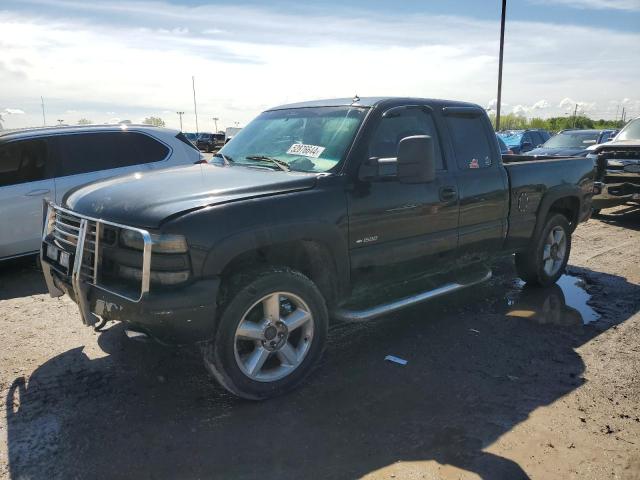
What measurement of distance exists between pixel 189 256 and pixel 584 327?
12.4 ft

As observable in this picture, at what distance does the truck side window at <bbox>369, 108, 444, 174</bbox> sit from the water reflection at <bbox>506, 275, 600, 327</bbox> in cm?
184

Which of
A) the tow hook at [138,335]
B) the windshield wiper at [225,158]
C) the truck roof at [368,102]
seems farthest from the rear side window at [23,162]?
the tow hook at [138,335]

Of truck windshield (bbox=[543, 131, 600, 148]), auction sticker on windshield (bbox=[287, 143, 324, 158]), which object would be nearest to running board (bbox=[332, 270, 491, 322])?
auction sticker on windshield (bbox=[287, 143, 324, 158])

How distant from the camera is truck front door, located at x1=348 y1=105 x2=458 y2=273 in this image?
13.0ft

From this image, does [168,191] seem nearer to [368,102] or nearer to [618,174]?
[368,102]

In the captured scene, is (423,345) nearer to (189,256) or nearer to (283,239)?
(283,239)

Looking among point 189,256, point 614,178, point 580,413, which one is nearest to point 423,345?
point 580,413

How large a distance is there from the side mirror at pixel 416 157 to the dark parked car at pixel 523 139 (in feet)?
54.8

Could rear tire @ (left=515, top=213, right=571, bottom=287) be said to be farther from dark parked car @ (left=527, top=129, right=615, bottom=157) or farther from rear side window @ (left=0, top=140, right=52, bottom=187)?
dark parked car @ (left=527, top=129, right=615, bottom=157)

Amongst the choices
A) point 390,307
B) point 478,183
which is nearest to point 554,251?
point 478,183

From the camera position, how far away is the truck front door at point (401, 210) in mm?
3975

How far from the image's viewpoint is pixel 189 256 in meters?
3.10

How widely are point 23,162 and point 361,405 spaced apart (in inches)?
207

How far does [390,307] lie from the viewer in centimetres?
413
